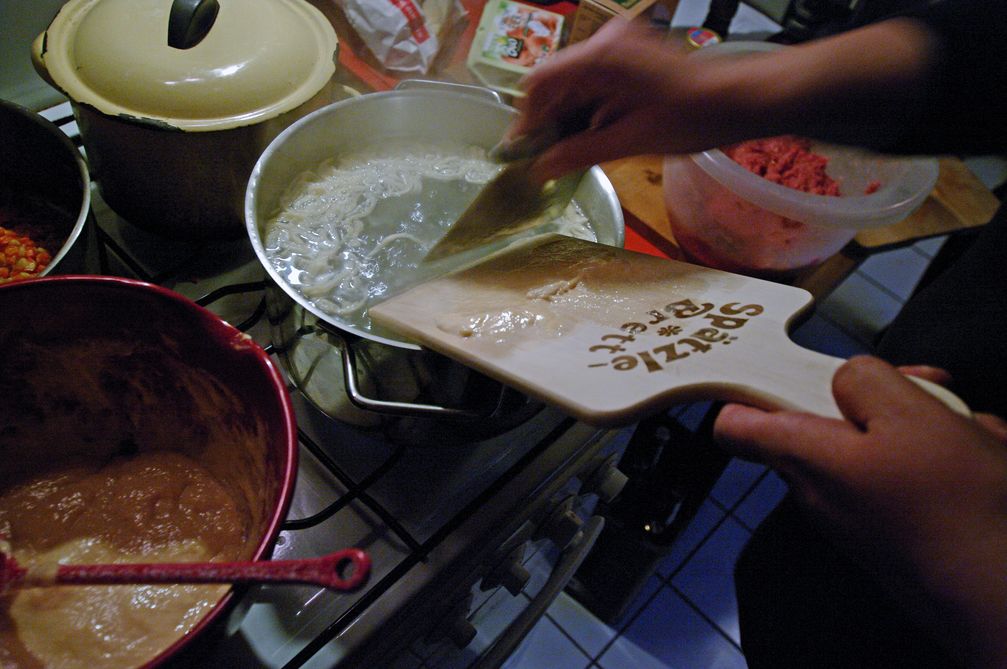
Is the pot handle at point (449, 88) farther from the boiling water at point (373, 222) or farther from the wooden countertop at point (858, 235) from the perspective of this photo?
the wooden countertop at point (858, 235)

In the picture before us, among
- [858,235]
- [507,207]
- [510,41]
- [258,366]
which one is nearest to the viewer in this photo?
[258,366]

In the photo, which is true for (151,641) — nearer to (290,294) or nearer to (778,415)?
(290,294)

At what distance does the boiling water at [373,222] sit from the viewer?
0.92 metres

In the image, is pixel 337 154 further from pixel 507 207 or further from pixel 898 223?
pixel 898 223

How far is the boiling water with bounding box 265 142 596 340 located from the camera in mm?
922

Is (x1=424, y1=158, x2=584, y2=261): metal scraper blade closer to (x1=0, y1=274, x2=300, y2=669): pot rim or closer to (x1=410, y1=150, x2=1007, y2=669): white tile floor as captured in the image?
(x1=0, y1=274, x2=300, y2=669): pot rim

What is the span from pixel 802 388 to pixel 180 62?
0.79 metres

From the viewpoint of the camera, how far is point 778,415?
54 centimetres

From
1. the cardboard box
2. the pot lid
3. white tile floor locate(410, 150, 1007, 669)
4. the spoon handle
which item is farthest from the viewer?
white tile floor locate(410, 150, 1007, 669)

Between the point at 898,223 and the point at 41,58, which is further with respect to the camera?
the point at 898,223

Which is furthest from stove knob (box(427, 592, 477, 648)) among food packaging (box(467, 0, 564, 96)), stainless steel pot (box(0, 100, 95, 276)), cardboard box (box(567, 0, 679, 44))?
cardboard box (box(567, 0, 679, 44))

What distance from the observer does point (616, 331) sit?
663mm

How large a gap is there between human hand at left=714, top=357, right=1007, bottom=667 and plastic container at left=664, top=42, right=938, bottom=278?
598 millimetres

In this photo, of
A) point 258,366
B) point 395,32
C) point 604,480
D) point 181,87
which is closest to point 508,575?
point 604,480
